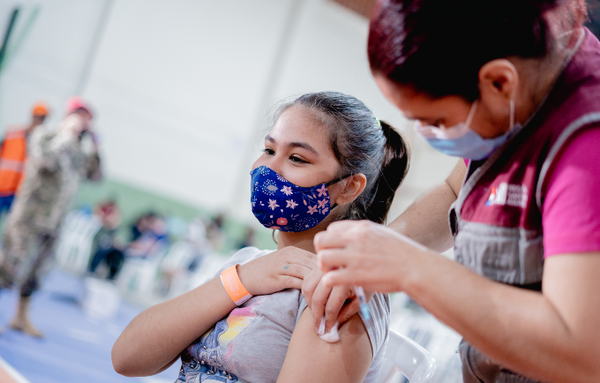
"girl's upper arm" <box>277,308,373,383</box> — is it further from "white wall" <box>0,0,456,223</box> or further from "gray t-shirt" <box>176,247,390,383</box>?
"white wall" <box>0,0,456,223</box>

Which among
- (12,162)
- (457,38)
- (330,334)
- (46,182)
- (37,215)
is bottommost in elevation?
(37,215)

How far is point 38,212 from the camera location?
11.8 feet

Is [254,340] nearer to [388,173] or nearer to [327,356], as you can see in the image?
[327,356]

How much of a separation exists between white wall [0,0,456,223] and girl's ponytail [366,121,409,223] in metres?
7.46

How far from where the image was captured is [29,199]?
3.61m

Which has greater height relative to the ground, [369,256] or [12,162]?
[369,256]

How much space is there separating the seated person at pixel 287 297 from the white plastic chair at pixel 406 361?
0.11 meters

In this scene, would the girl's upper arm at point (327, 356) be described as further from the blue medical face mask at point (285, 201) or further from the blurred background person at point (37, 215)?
the blurred background person at point (37, 215)

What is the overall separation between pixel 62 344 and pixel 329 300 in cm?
349

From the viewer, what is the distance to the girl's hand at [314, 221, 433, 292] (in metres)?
0.69

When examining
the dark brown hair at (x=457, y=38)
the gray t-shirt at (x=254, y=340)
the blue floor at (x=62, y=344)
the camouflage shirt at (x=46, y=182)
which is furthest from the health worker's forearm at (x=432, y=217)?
the camouflage shirt at (x=46, y=182)

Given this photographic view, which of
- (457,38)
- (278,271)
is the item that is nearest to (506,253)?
(457,38)

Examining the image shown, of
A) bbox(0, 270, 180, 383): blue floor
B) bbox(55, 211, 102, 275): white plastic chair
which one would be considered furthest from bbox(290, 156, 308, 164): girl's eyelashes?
bbox(55, 211, 102, 275): white plastic chair

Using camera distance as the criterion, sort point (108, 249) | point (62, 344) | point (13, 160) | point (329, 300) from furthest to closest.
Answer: point (108, 249)
point (13, 160)
point (62, 344)
point (329, 300)
